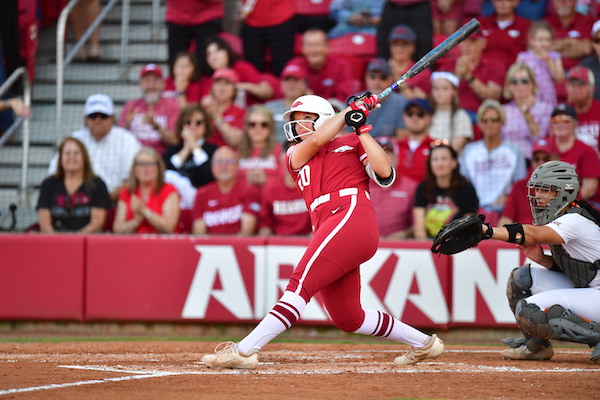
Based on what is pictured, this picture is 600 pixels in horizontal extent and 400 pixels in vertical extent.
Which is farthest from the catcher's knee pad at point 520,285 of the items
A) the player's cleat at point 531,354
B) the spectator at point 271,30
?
the spectator at point 271,30

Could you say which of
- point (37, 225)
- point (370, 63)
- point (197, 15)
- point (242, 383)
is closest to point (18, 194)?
point (37, 225)

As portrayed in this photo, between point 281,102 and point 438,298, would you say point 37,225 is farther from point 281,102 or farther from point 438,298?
point 438,298

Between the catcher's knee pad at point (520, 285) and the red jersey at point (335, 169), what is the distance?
155cm

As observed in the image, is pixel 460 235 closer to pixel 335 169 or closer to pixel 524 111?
pixel 335 169

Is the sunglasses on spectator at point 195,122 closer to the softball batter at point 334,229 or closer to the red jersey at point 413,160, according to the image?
the red jersey at point 413,160

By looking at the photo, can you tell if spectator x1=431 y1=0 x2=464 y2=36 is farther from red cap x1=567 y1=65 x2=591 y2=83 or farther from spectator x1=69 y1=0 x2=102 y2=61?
spectator x1=69 y1=0 x2=102 y2=61

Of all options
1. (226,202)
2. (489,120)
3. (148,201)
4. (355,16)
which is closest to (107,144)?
(148,201)

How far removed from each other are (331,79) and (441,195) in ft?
8.51

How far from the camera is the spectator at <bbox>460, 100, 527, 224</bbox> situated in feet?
32.8

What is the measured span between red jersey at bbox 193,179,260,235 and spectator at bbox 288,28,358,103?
200 cm

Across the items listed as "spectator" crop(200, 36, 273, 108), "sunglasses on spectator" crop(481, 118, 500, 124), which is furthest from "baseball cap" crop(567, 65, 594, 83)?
"spectator" crop(200, 36, 273, 108)

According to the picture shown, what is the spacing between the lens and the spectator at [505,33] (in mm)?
11445

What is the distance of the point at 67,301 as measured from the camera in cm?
980

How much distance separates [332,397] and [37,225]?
6.31 m
